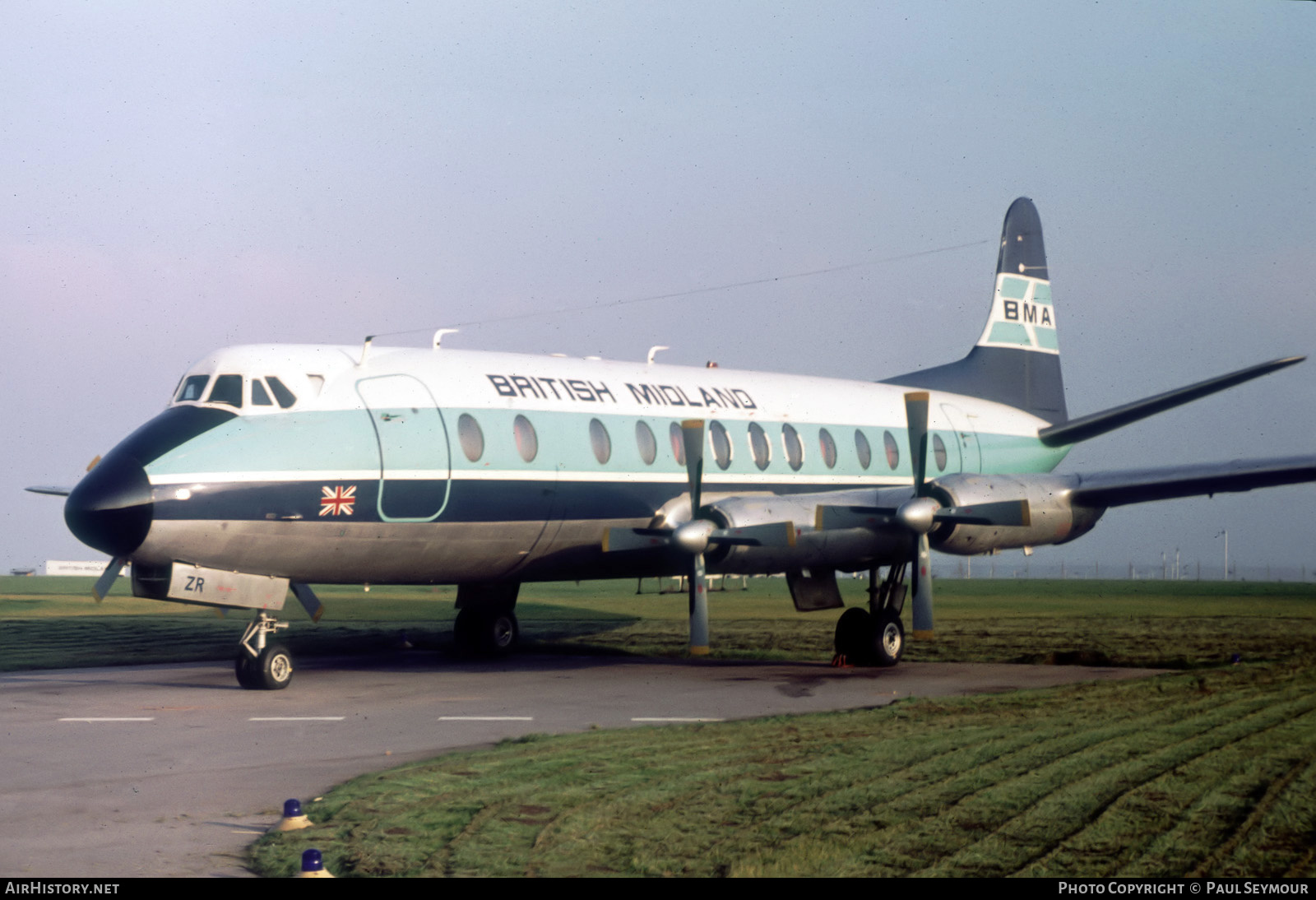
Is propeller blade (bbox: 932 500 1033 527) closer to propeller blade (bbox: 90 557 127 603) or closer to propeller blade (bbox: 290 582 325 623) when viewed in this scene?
propeller blade (bbox: 290 582 325 623)

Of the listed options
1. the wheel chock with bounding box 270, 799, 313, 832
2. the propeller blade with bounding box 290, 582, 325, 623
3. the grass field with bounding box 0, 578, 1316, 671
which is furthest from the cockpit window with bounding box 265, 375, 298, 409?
the wheel chock with bounding box 270, 799, 313, 832

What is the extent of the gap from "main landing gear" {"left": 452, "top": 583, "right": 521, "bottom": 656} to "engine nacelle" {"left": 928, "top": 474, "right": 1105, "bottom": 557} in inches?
274

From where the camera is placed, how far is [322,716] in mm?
13312

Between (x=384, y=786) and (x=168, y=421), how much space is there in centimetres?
696

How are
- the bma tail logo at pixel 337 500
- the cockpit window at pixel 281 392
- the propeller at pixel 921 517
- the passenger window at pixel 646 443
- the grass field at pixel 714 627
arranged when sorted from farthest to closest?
the grass field at pixel 714 627
the passenger window at pixel 646 443
the propeller at pixel 921 517
the cockpit window at pixel 281 392
the bma tail logo at pixel 337 500

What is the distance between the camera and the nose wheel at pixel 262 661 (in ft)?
50.3

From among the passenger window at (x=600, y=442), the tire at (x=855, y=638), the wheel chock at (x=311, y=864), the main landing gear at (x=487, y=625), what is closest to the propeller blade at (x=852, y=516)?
the tire at (x=855, y=638)

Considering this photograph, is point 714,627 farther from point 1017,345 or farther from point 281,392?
point 281,392

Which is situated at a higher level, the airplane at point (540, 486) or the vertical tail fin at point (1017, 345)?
the vertical tail fin at point (1017, 345)

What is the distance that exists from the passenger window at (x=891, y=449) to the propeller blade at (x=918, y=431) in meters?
3.22

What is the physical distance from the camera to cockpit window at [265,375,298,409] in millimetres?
14945

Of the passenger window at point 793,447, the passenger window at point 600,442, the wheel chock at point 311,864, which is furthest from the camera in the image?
the passenger window at point 793,447

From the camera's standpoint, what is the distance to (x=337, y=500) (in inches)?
582

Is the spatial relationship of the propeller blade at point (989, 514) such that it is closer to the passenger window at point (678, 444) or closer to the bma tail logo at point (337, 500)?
the passenger window at point (678, 444)
